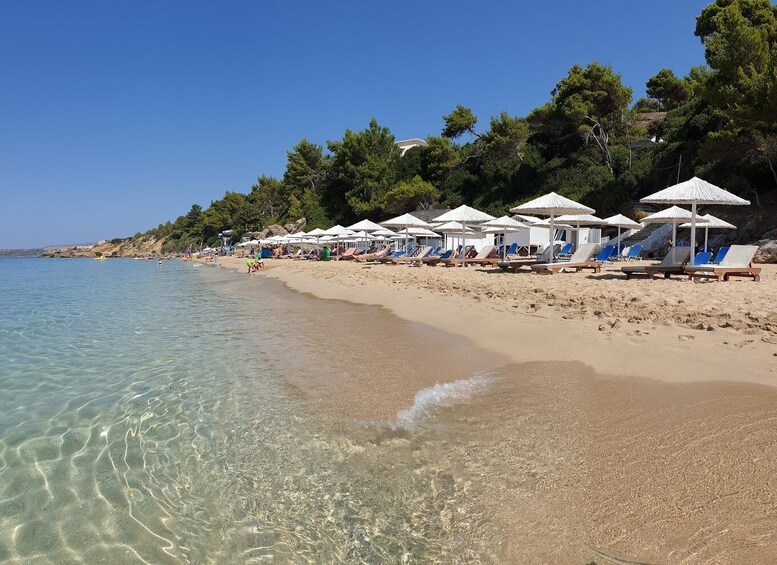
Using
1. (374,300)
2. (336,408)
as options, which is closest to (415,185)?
(374,300)

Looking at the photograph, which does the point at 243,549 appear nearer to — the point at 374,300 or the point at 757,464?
the point at 757,464

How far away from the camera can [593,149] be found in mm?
33000

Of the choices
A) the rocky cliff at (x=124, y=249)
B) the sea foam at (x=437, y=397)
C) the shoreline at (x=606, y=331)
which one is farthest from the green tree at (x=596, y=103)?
the rocky cliff at (x=124, y=249)

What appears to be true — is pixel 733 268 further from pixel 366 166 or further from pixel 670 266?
pixel 366 166

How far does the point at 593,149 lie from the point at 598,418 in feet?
112

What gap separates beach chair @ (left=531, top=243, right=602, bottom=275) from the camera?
1230 cm

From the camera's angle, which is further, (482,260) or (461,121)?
(461,121)

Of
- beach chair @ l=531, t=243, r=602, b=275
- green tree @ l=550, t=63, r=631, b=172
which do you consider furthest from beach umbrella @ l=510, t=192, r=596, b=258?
green tree @ l=550, t=63, r=631, b=172

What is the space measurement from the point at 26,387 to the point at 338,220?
149ft

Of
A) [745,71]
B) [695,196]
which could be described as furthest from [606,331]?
[745,71]

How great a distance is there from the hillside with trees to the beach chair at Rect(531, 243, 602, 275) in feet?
31.6

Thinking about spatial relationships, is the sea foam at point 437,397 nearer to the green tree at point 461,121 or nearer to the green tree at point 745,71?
the green tree at point 745,71

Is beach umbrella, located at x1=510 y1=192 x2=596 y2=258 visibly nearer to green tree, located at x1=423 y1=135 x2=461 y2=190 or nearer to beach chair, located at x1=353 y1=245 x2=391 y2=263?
beach chair, located at x1=353 y1=245 x2=391 y2=263

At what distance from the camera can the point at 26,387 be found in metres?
4.45
